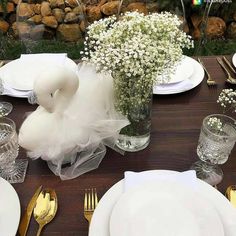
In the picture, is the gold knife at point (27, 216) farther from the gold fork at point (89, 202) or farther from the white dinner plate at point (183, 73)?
the white dinner plate at point (183, 73)

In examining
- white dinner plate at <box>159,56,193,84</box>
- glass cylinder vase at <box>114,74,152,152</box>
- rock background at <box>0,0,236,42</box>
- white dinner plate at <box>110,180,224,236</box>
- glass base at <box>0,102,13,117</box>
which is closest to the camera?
white dinner plate at <box>110,180,224,236</box>

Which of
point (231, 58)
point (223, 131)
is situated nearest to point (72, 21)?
point (231, 58)

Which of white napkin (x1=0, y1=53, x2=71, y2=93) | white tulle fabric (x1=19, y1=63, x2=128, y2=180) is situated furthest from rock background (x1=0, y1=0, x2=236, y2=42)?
white tulle fabric (x1=19, y1=63, x2=128, y2=180)

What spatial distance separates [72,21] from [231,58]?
0.92 m

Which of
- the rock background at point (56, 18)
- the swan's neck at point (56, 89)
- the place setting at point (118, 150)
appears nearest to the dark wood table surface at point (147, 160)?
the place setting at point (118, 150)

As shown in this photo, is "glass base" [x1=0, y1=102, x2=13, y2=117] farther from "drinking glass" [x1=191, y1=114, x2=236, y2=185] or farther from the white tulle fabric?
"drinking glass" [x1=191, y1=114, x2=236, y2=185]

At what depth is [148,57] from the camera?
63cm

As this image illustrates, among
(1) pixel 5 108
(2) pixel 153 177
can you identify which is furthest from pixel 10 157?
(2) pixel 153 177

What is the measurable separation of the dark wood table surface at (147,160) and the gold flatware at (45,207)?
0.01 meters

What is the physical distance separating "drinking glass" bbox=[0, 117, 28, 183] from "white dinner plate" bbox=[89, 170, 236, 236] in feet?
0.79

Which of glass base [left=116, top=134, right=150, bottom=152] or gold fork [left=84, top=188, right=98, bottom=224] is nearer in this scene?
gold fork [left=84, top=188, right=98, bottom=224]

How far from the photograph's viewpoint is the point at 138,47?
0.63 m

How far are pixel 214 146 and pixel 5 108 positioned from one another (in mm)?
651

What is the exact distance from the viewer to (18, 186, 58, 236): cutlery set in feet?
2.20
